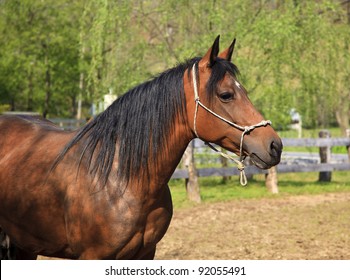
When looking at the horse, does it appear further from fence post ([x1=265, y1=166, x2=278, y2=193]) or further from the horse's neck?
fence post ([x1=265, y1=166, x2=278, y2=193])

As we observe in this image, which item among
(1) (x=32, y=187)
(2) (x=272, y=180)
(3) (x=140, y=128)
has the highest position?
(3) (x=140, y=128)

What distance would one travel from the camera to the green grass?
12070 mm

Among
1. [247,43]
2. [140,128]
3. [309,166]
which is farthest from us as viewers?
[309,166]

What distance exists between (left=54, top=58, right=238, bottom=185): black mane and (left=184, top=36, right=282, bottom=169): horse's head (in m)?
0.05

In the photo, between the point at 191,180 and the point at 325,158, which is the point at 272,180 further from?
the point at 325,158

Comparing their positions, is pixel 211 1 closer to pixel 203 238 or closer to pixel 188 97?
pixel 203 238

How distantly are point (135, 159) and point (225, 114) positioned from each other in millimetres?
660

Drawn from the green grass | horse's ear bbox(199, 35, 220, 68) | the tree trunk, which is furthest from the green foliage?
the tree trunk

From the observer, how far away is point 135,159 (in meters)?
3.50

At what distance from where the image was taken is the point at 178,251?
7000 millimetres

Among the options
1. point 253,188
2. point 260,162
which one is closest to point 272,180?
point 253,188

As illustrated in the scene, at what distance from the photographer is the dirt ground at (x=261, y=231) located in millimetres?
6859

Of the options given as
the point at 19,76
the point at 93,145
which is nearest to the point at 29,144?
the point at 93,145
